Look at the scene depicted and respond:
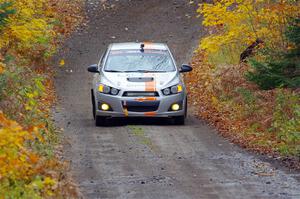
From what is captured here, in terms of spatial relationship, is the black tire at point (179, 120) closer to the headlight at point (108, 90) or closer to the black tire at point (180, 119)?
the black tire at point (180, 119)

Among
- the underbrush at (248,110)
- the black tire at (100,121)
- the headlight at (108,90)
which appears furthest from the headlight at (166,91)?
the black tire at (100,121)

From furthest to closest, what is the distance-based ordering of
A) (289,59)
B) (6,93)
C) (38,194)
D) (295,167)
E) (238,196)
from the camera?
(289,59)
(6,93)
(295,167)
(238,196)
(38,194)

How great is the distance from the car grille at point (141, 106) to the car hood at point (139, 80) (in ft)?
1.04

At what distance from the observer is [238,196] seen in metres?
10.9

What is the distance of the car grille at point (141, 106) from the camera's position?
17.6m

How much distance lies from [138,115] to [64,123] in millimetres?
1886

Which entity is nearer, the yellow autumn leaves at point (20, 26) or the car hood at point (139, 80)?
the car hood at point (139, 80)

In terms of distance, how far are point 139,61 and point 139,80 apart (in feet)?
3.83

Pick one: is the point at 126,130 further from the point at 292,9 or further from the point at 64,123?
the point at 292,9

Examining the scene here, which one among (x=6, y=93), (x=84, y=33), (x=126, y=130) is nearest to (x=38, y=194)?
(x=6, y=93)

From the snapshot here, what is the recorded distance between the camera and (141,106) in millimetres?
17656

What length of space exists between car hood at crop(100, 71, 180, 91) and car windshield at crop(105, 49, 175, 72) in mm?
386

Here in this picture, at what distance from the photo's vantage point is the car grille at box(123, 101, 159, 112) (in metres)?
17.6

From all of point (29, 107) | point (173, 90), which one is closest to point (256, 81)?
point (173, 90)
